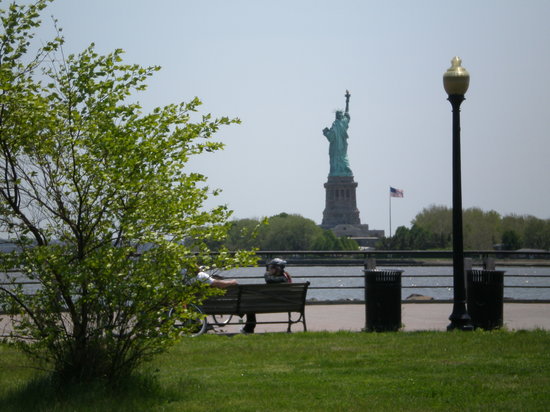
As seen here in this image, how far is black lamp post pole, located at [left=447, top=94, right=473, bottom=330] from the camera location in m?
12.9

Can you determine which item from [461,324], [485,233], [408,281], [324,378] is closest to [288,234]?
[485,233]

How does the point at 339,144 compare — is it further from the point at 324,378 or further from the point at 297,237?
the point at 324,378

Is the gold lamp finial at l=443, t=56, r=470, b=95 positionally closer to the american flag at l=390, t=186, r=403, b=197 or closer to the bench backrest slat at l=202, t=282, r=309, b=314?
the bench backrest slat at l=202, t=282, r=309, b=314

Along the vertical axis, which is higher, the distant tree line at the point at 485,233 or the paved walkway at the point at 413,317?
the distant tree line at the point at 485,233

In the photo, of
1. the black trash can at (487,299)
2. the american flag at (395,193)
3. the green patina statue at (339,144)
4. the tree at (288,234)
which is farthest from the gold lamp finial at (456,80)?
the green patina statue at (339,144)

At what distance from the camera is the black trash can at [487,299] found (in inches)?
518

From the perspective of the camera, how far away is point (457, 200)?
13.4 m

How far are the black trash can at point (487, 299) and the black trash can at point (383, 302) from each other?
48.8 inches

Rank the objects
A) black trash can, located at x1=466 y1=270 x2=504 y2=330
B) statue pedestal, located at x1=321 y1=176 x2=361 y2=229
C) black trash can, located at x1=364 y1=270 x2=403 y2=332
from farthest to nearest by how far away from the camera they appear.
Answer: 1. statue pedestal, located at x1=321 y1=176 x2=361 y2=229
2. black trash can, located at x1=466 y1=270 x2=504 y2=330
3. black trash can, located at x1=364 y1=270 x2=403 y2=332

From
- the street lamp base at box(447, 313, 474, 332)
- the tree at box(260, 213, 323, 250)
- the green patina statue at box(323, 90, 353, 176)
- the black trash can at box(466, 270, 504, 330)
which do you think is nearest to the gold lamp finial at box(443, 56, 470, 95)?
the black trash can at box(466, 270, 504, 330)

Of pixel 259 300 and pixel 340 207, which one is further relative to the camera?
pixel 340 207

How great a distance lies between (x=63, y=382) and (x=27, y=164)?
1.90 metres

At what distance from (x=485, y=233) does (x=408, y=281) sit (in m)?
55.7

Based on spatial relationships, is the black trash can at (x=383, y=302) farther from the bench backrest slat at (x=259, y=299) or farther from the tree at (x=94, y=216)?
the tree at (x=94, y=216)
